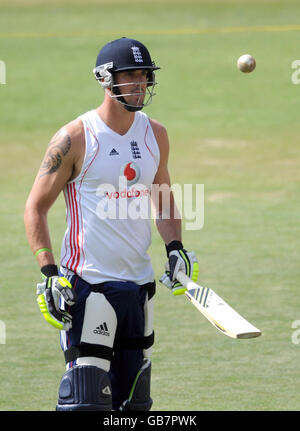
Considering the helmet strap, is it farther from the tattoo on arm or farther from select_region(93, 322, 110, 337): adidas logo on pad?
select_region(93, 322, 110, 337): adidas logo on pad

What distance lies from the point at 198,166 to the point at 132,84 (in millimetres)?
11561

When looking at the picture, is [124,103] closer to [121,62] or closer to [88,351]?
[121,62]

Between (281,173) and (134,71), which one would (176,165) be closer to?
(281,173)

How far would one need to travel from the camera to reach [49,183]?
237 inches

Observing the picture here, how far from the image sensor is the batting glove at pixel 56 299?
227 inches

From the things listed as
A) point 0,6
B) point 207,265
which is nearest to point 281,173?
point 207,265

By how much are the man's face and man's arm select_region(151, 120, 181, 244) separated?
1.31 ft

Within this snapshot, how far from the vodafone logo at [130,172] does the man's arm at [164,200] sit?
1.14 ft

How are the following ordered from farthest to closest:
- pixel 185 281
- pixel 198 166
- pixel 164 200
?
pixel 198 166 < pixel 164 200 < pixel 185 281

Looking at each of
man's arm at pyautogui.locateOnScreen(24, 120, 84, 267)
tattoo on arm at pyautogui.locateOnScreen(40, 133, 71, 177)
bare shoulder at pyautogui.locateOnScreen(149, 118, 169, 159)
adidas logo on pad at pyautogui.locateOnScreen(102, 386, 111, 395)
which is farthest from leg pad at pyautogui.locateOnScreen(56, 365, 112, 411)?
bare shoulder at pyautogui.locateOnScreen(149, 118, 169, 159)

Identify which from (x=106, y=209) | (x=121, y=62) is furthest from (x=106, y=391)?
(x=121, y=62)

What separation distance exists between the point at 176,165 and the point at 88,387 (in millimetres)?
12061

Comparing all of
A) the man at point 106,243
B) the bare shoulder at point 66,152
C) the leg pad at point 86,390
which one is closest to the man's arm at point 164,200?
the man at point 106,243

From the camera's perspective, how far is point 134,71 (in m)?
6.14
